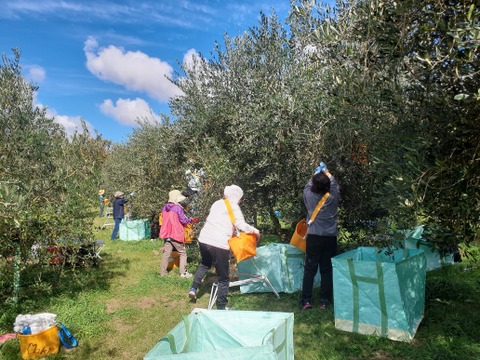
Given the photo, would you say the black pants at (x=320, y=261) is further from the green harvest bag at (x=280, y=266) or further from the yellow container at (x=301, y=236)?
the green harvest bag at (x=280, y=266)

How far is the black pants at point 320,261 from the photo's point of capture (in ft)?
18.7

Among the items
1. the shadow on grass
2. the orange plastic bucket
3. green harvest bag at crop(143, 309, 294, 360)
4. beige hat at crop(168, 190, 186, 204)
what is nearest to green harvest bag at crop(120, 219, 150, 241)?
the shadow on grass

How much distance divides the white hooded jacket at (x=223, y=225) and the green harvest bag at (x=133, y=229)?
9181 mm

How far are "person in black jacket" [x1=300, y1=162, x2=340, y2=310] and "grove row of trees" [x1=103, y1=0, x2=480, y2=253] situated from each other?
1.69ft

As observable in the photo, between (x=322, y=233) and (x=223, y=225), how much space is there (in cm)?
159

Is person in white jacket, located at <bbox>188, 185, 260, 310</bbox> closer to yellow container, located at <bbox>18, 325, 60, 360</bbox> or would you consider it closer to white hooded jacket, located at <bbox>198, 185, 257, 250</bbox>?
white hooded jacket, located at <bbox>198, 185, 257, 250</bbox>

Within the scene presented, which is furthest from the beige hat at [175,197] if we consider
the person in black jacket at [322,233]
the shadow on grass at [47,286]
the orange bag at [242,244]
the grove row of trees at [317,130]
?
the person in black jacket at [322,233]

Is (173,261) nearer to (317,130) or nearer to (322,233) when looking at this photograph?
(322,233)

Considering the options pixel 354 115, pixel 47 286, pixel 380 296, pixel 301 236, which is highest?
pixel 354 115

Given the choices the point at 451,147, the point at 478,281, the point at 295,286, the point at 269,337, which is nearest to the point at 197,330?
the point at 269,337

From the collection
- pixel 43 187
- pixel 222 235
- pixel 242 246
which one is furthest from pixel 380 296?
pixel 43 187

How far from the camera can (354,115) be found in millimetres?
4574

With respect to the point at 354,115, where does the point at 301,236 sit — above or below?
below

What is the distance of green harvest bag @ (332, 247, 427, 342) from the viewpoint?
14.7 ft
